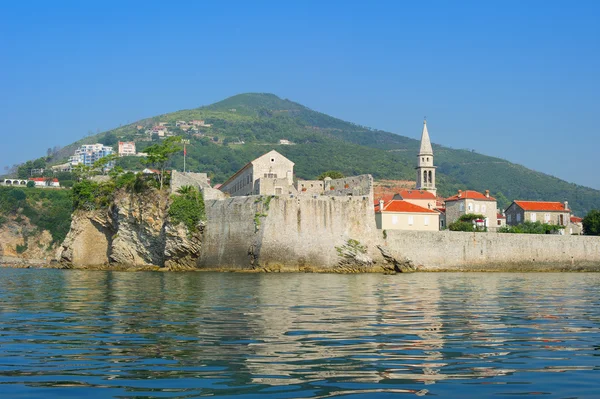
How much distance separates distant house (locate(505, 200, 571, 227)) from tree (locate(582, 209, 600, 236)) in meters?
2.56

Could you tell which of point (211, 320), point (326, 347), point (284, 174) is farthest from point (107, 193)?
point (326, 347)

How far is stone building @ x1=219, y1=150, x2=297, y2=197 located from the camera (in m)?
47.5

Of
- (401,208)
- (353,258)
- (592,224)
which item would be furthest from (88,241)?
(592,224)

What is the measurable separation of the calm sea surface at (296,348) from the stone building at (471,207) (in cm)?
4189

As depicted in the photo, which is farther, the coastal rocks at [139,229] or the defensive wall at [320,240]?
the coastal rocks at [139,229]

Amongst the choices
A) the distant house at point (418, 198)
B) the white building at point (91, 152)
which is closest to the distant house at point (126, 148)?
the white building at point (91, 152)

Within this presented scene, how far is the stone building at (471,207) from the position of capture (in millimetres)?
62156

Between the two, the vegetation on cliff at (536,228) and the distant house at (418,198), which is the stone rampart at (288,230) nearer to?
the vegetation on cliff at (536,228)

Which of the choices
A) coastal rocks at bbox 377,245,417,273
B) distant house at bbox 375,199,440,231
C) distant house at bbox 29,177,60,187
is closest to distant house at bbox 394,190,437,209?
distant house at bbox 375,199,440,231

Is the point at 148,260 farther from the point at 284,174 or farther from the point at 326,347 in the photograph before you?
the point at 326,347

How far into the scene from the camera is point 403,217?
50219 mm

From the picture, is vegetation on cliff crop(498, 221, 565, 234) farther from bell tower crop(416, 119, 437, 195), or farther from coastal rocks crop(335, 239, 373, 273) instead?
coastal rocks crop(335, 239, 373, 273)

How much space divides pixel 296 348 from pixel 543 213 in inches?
2330

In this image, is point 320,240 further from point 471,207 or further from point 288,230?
point 471,207
